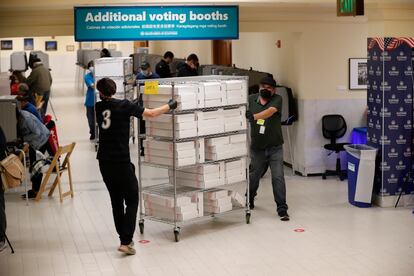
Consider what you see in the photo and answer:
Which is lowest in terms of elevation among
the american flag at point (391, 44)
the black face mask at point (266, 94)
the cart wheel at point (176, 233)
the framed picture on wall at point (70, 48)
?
the cart wheel at point (176, 233)

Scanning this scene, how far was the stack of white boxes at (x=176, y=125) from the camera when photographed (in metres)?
8.41

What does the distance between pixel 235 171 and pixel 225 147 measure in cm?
37

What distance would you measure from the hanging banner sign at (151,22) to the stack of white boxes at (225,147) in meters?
1.74

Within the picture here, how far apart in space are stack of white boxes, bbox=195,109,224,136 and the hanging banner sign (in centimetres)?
173

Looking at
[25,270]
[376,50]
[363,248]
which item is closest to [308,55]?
[376,50]

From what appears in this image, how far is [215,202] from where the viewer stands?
9.02 m

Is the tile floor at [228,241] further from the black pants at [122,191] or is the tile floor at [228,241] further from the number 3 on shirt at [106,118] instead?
the number 3 on shirt at [106,118]

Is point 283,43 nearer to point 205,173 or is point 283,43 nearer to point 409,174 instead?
point 409,174

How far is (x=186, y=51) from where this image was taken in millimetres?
21422

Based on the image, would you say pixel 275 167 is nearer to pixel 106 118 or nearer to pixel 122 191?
pixel 122 191

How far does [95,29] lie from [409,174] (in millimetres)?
4586

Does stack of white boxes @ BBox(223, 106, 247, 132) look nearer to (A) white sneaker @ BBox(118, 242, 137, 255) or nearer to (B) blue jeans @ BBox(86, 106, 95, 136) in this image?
(A) white sneaker @ BBox(118, 242, 137, 255)

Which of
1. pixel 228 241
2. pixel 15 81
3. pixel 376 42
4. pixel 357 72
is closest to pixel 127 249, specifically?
pixel 228 241

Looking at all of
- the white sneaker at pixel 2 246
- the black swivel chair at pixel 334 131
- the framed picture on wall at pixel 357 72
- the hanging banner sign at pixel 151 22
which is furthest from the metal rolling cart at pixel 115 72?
the white sneaker at pixel 2 246
